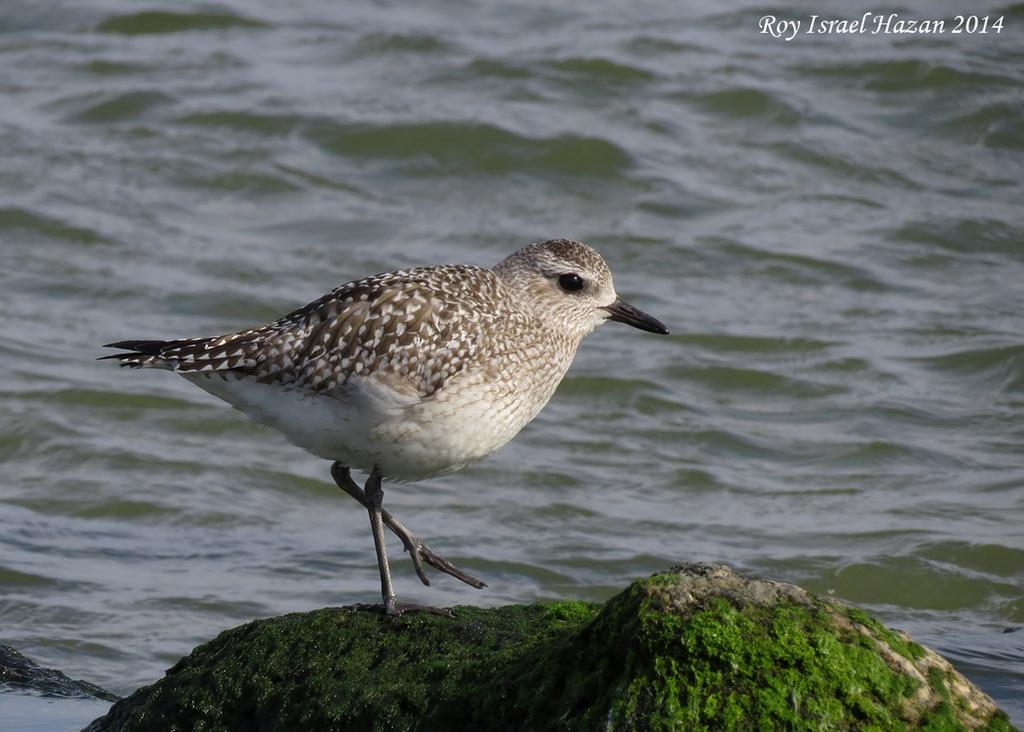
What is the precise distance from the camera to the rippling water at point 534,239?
435 inches

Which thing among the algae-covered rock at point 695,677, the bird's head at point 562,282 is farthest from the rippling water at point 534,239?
the algae-covered rock at point 695,677

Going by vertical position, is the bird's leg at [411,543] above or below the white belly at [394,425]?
below

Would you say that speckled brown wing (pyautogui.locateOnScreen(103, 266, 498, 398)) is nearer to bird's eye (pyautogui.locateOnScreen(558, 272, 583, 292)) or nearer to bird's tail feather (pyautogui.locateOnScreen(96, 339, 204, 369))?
bird's tail feather (pyautogui.locateOnScreen(96, 339, 204, 369))

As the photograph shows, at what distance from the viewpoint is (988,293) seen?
1586cm

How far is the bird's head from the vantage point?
26.8 feet

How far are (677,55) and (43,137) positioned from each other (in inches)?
309

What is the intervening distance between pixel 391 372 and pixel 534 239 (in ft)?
29.1

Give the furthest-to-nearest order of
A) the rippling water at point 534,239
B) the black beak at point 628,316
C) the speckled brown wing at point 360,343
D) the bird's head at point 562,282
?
the rippling water at point 534,239
the black beak at point 628,316
the bird's head at point 562,282
the speckled brown wing at point 360,343

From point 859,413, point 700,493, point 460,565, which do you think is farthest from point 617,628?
point 859,413

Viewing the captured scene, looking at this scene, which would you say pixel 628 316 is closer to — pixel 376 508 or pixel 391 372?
pixel 391 372

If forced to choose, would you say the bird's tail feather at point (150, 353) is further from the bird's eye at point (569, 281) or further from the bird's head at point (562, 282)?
the bird's eye at point (569, 281)

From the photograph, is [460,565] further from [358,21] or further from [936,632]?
[358,21]

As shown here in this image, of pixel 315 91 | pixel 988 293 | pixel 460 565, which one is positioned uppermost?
pixel 315 91

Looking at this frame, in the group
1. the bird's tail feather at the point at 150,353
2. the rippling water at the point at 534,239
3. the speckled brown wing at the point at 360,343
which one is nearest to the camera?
the speckled brown wing at the point at 360,343
